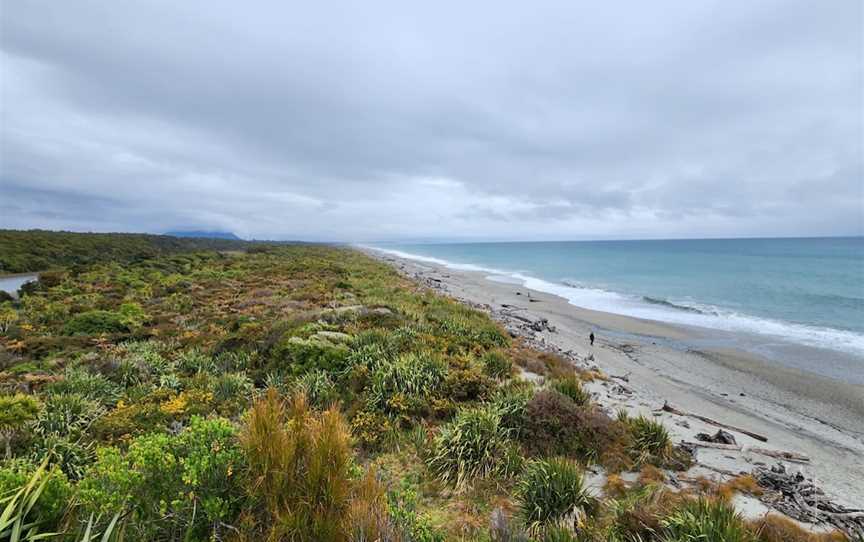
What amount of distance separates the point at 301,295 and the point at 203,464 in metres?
15.3

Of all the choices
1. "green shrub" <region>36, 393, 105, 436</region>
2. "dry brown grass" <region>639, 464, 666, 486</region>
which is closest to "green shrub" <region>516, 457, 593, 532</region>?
"dry brown grass" <region>639, 464, 666, 486</region>

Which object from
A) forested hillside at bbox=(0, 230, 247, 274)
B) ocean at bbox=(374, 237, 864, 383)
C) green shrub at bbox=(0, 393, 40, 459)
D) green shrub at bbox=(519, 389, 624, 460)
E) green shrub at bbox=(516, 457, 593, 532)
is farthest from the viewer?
forested hillside at bbox=(0, 230, 247, 274)

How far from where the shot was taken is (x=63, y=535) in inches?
98.3

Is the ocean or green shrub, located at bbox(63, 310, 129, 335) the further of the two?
the ocean

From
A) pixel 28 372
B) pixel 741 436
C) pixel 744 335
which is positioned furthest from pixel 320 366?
pixel 744 335

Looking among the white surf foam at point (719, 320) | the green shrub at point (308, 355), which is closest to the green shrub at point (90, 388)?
the green shrub at point (308, 355)

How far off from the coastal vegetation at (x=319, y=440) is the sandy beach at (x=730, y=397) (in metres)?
1.72

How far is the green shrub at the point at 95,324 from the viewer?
11.9 meters

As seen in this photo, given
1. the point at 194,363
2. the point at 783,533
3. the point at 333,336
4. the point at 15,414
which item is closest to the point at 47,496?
the point at 15,414

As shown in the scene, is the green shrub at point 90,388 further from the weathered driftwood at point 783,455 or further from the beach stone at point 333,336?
the weathered driftwood at point 783,455

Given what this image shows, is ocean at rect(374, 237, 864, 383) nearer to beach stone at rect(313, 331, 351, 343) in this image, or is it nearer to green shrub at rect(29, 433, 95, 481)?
beach stone at rect(313, 331, 351, 343)

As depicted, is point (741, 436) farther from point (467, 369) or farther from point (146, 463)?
point (146, 463)

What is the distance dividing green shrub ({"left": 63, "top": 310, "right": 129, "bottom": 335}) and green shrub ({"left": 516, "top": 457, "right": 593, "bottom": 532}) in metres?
13.7

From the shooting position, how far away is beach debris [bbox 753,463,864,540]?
4.76m
